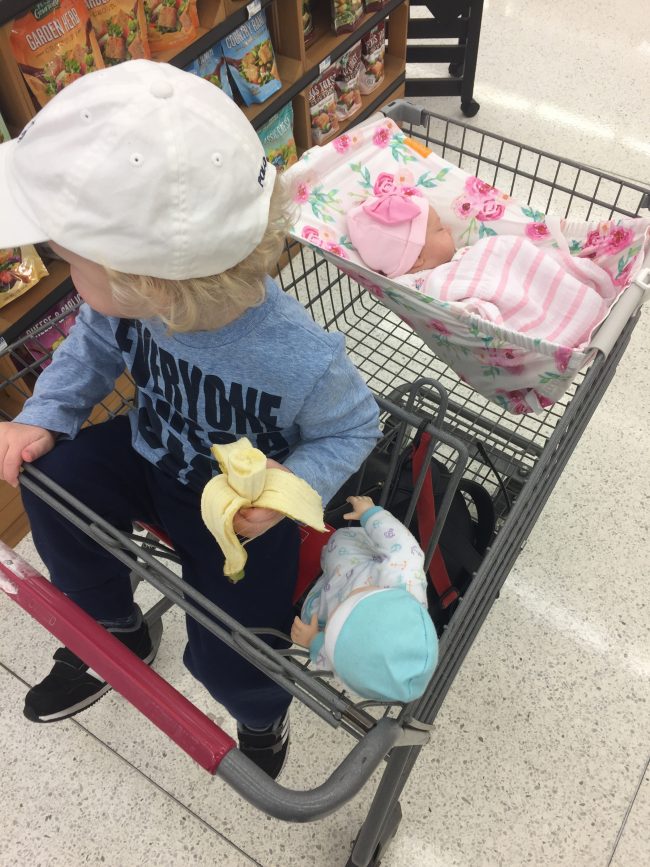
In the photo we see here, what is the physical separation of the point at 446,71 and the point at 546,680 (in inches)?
96.3

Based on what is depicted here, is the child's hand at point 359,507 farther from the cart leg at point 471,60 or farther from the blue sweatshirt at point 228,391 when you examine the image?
the cart leg at point 471,60

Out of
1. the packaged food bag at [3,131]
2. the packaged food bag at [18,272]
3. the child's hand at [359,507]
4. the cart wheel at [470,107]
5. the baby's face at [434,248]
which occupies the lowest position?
the cart wheel at [470,107]

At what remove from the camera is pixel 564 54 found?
290 centimetres

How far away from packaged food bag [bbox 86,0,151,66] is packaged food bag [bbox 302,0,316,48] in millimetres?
659

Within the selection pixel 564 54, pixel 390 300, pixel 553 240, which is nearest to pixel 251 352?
pixel 390 300

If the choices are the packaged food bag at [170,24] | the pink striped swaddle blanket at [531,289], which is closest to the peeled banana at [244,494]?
the pink striped swaddle blanket at [531,289]

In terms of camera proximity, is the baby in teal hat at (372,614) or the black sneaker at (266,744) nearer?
the baby in teal hat at (372,614)

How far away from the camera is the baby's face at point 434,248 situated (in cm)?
143

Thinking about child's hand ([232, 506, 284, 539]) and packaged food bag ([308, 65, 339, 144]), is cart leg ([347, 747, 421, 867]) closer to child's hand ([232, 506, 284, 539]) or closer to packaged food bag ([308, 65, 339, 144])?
child's hand ([232, 506, 284, 539])

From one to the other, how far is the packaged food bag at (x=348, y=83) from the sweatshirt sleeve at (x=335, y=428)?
1658mm

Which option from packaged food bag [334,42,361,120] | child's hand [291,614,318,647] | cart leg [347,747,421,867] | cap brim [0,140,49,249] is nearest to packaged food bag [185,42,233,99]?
packaged food bag [334,42,361,120]

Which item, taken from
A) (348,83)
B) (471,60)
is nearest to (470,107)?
(471,60)

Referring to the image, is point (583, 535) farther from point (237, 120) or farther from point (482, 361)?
point (237, 120)

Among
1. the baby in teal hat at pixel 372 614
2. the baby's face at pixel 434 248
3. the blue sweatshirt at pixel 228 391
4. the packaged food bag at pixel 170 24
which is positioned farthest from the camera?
the packaged food bag at pixel 170 24
